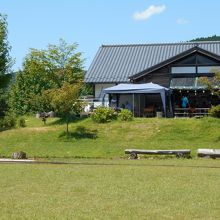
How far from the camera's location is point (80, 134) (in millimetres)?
29266

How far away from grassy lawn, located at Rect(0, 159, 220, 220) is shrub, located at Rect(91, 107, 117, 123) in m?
15.5

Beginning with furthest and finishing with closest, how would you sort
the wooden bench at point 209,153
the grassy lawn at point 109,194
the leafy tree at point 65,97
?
1. the leafy tree at point 65,97
2. the wooden bench at point 209,153
3. the grassy lawn at point 109,194

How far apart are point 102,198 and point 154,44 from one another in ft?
121

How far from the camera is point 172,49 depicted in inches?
1786

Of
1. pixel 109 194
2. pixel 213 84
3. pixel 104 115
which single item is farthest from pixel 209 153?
pixel 109 194

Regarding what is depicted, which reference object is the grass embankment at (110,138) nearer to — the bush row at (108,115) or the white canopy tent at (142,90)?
the bush row at (108,115)

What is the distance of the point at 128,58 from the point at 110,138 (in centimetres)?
1769

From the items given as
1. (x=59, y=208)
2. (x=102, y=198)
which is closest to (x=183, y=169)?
(x=102, y=198)

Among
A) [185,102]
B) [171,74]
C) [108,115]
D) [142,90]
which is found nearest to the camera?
[108,115]

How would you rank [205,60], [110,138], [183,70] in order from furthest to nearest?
[183,70] < [205,60] < [110,138]

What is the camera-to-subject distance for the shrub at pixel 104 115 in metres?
31.5

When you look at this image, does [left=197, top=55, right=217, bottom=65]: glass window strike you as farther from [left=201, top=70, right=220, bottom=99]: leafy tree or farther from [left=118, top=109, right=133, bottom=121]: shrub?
[left=118, top=109, right=133, bottom=121]: shrub

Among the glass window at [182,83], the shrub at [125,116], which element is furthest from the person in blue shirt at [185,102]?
the shrub at [125,116]

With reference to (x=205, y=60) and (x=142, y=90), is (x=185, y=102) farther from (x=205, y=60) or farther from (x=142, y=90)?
(x=205, y=60)
